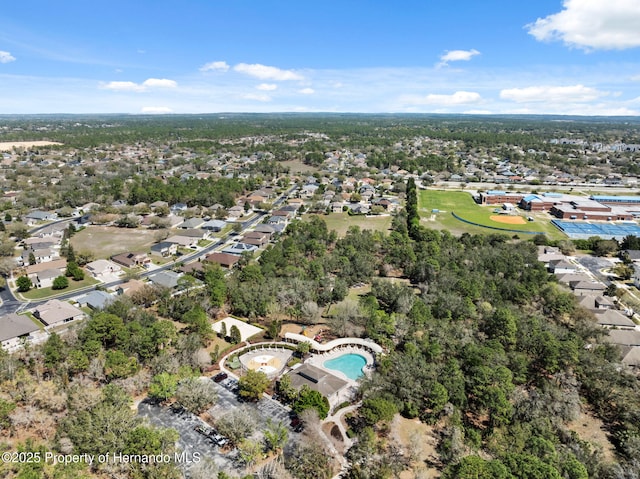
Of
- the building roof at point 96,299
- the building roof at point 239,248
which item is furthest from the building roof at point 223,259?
the building roof at point 96,299

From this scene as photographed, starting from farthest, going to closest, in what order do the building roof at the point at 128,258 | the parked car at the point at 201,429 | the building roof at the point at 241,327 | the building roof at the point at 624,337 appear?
the building roof at the point at 128,258, the building roof at the point at 241,327, the building roof at the point at 624,337, the parked car at the point at 201,429

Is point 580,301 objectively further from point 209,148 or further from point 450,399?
point 209,148

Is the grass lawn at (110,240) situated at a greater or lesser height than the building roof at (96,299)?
greater

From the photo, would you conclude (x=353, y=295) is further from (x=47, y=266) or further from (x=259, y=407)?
(x=47, y=266)

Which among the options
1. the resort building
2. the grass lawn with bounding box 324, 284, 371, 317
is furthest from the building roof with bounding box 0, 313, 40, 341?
the resort building

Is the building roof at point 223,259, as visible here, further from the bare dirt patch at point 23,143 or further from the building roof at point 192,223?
the bare dirt patch at point 23,143

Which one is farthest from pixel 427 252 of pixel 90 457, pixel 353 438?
pixel 90 457
